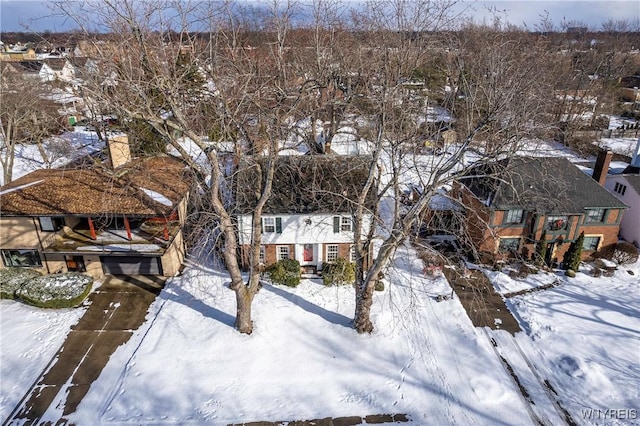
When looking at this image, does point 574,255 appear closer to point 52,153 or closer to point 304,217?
point 304,217

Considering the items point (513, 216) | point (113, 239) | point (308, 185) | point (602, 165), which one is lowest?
point (113, 239)

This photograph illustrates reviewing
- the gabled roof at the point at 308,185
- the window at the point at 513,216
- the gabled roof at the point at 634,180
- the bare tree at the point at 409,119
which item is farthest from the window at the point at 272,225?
the gabled roof at the point at 634,180

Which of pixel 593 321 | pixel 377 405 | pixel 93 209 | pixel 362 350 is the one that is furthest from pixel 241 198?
pixel 593 321

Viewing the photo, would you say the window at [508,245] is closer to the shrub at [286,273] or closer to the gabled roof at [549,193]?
the gabled roof at [549,193]

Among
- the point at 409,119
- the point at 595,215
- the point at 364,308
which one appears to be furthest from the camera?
the point at 595,215

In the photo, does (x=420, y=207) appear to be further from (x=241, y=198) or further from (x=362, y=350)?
(x=241, y=198)

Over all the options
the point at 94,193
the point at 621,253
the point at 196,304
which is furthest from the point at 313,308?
the point at 621,253
